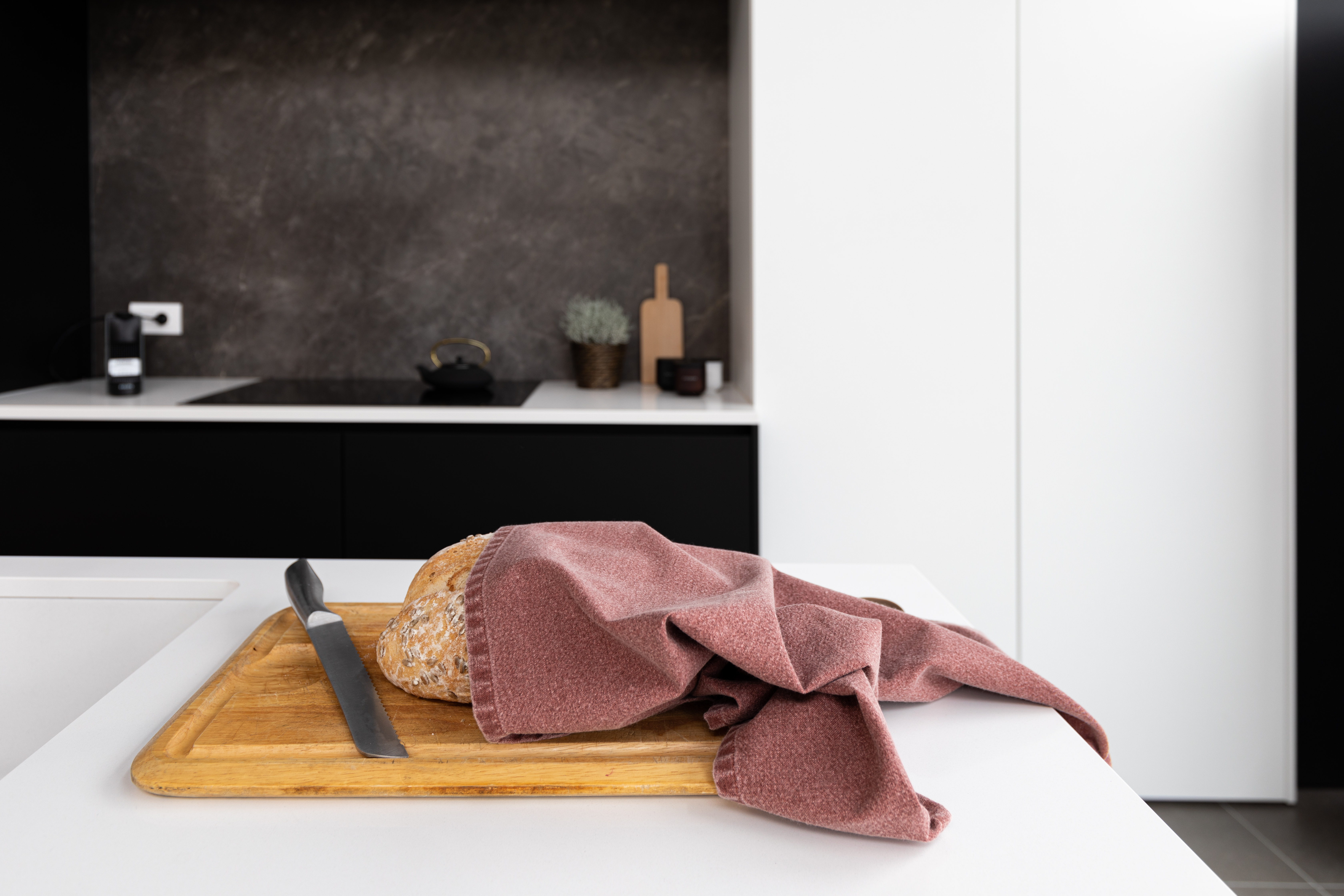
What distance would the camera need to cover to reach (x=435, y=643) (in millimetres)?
706

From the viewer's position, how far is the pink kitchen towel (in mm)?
602

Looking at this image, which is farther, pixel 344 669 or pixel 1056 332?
pixel 1056 332

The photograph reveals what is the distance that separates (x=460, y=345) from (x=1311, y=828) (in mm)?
2337

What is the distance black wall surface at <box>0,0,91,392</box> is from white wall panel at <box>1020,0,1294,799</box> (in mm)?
2289

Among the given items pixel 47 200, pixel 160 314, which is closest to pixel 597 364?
pixel 160 314

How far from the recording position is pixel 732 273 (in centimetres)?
280

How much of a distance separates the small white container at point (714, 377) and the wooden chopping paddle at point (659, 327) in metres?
0.30

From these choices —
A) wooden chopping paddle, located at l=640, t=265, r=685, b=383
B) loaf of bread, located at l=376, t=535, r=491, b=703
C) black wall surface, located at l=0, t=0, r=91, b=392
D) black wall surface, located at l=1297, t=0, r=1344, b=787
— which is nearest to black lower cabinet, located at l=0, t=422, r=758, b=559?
black wall surface, located at l=0, t=0, r=91, b=392

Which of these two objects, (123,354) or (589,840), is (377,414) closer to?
(123,354)

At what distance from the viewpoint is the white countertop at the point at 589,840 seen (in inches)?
Result: 21.4

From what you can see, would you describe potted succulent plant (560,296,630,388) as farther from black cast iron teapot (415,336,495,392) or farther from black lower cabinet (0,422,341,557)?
black lower cabinet (0,422,341,557)

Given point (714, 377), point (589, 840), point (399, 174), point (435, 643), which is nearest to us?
point (589, 840)

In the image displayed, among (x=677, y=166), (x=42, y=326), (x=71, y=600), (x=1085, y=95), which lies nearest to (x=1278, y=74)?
(x=1085, y=95)

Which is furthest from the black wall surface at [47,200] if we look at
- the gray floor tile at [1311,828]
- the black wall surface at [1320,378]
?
the gray floor tile at [1311,828]
